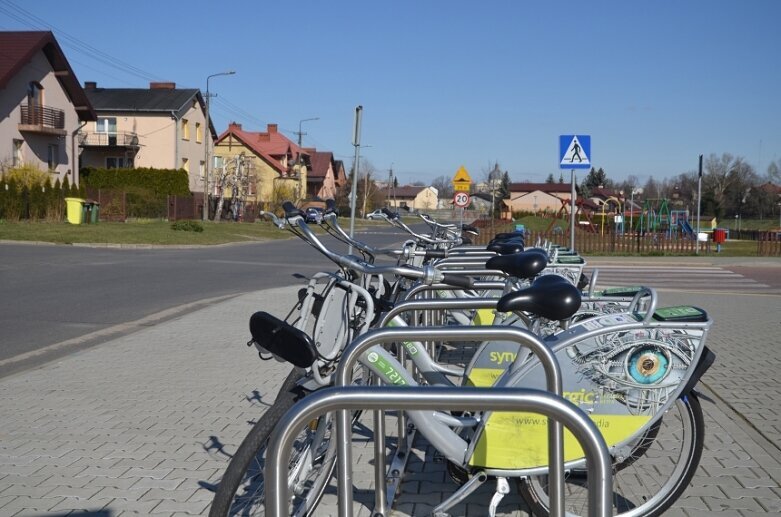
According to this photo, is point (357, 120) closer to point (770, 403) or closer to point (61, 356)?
point (61, 356)

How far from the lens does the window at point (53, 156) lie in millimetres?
42844

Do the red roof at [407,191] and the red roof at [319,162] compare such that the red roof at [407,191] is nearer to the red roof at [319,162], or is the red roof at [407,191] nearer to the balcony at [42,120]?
the red roof at [319,162]

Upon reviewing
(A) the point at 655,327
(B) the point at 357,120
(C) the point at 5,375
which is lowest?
(C) the point at 5,375

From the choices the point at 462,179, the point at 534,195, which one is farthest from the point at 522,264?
the point at 534,195

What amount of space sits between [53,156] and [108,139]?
12152mm

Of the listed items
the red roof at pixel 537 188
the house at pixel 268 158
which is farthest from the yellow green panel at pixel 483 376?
the red roof at pixel 537 188

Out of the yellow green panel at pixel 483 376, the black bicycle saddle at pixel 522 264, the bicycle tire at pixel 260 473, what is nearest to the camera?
the bicycle tire at pixel 260 473

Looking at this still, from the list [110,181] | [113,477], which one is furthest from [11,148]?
[113,477]

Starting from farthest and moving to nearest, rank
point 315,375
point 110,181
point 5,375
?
1. point 110,181
2. point 5,375
3. point 315,375

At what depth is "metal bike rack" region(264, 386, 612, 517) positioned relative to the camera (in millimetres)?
1790

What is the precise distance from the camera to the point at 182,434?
523cm

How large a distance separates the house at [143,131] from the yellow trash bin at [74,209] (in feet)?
64.3

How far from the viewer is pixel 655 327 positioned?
353cm

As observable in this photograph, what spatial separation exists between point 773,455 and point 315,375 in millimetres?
2997
